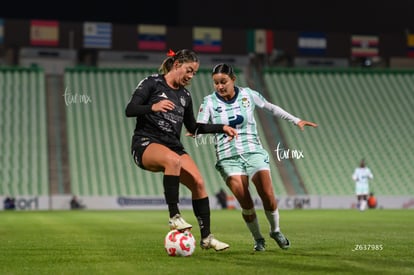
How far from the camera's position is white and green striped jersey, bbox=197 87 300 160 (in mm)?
10023

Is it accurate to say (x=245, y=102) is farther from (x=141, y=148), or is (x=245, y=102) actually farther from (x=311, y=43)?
(x=311, y=43)

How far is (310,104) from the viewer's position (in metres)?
39.3

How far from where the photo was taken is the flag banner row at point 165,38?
37812 millimetres

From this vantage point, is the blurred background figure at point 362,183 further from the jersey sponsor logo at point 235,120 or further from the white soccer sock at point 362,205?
→ the jersey sponsor logo at point 235,120

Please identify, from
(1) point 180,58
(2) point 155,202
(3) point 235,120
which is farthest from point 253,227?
(2) point 155,202

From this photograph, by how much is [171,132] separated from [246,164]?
1216 mm

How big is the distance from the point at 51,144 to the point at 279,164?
1042 cm

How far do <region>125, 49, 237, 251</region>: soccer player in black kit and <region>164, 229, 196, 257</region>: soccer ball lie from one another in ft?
0.34

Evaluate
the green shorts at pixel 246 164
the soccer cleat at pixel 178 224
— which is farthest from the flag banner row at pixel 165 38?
the soccer cleat at pixel 178 224

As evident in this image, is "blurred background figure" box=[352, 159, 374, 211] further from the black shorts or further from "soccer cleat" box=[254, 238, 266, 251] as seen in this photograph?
the black shorts

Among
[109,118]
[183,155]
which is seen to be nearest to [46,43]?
[109,118]

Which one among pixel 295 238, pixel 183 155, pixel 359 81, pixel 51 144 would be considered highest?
pixel 359 81

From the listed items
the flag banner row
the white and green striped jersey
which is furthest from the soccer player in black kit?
the flag banner row

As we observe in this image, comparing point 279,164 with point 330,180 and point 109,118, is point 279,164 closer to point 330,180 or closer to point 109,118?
point 330,180
